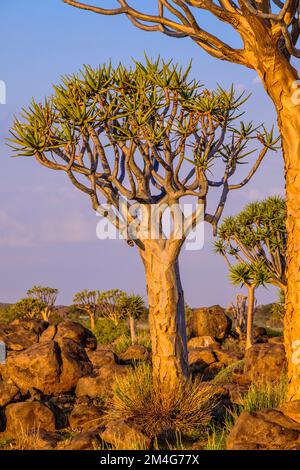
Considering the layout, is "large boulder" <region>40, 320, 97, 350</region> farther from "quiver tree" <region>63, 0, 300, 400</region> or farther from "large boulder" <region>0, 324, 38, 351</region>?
"quiver tree" <region>63, 0, 300, 400</region>

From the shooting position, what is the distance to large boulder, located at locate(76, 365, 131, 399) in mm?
16469

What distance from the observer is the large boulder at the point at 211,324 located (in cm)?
2762

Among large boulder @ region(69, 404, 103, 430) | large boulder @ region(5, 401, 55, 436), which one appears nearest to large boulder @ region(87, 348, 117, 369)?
large boulder @ region(69, 404, 103, 430)

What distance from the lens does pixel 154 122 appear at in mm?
14172

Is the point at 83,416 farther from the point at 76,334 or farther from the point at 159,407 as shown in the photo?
the point at 76,334

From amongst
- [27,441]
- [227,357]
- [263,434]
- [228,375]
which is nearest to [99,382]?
[228,375]

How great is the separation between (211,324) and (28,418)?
1468 cm

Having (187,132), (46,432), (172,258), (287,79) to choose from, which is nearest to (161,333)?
(172,258)

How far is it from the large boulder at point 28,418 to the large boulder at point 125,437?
3240 mm

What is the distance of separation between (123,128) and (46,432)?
20.0 ft

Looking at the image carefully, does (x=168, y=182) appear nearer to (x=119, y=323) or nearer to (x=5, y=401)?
(x=5, y=401)

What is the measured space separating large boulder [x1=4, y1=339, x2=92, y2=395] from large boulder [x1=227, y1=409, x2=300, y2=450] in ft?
29.0

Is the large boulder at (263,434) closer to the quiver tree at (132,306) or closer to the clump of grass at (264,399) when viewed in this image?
the clump of grass at (264,399)

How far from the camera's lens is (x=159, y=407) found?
12.1m
